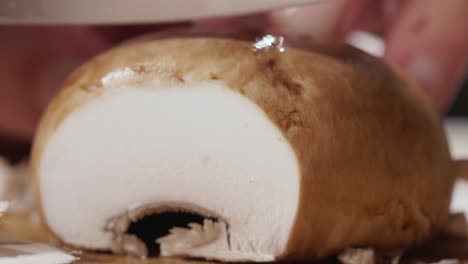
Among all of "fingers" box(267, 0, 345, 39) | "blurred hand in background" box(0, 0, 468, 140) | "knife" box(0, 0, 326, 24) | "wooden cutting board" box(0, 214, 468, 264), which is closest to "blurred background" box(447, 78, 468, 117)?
"blurred hand in background" box(0, 0, 468, 140)

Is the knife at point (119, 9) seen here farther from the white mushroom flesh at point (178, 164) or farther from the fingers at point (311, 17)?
the fingers at point (311, 17)

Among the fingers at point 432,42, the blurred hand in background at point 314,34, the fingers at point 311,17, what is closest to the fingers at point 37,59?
the blurred hand in background at point 314,34

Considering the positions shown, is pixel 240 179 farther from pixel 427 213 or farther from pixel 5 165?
pixel 5 165

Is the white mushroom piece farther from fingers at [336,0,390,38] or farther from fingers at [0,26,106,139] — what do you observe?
fingers at [0,26,106,139]

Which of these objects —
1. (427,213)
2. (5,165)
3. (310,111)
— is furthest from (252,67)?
(5,165)

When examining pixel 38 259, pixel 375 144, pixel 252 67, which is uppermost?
pixel 252 67

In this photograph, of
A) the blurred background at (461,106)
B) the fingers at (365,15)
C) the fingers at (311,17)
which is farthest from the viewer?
the blurred background at (461,106)
